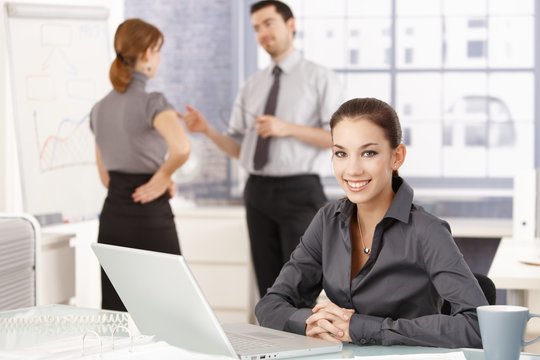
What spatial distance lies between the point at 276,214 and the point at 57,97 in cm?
114

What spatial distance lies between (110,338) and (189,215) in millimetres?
3293

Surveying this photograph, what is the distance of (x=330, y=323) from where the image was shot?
1.92 metres

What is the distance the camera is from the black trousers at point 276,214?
4.30 m

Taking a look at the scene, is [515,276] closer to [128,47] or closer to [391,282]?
[391,282]

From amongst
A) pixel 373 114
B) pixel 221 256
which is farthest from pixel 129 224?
pixel 373 114

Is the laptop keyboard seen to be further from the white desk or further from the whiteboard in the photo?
the whiteboard

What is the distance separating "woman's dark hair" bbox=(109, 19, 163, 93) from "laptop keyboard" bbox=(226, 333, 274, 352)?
1.95 meters

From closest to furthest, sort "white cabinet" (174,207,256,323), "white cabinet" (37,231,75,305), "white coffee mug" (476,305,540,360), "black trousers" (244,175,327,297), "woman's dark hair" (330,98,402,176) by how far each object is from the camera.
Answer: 1. "white coffee mug" (476,305,540,360)
2. "woman's dark hair" (330,98,402,176)
3. "white cabinet" (37,231,75,305)
4. "black trousers" (244,175,327,297)
5. "white cabinet" (174,207,256,323)

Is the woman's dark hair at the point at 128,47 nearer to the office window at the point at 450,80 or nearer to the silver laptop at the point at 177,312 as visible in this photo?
the silver laptop at the point at 177,312

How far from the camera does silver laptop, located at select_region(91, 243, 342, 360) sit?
1.52m

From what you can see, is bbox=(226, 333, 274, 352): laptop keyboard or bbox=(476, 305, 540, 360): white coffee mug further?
bbox=(226, 333, 274, 352): laptop keyboard

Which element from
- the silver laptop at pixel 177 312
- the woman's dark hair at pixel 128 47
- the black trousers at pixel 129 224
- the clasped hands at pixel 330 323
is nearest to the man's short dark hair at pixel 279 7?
the woman's dark hair at pixel 128 47

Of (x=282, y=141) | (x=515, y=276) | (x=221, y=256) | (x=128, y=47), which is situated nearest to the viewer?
(x=515, y=276)

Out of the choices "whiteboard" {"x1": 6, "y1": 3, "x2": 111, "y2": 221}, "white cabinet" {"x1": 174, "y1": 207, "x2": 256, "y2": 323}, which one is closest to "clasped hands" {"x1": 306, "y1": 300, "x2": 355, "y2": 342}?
"whiteboard" {"x1": 6, "y1": 3, "x2": 111, "y2": 221}
